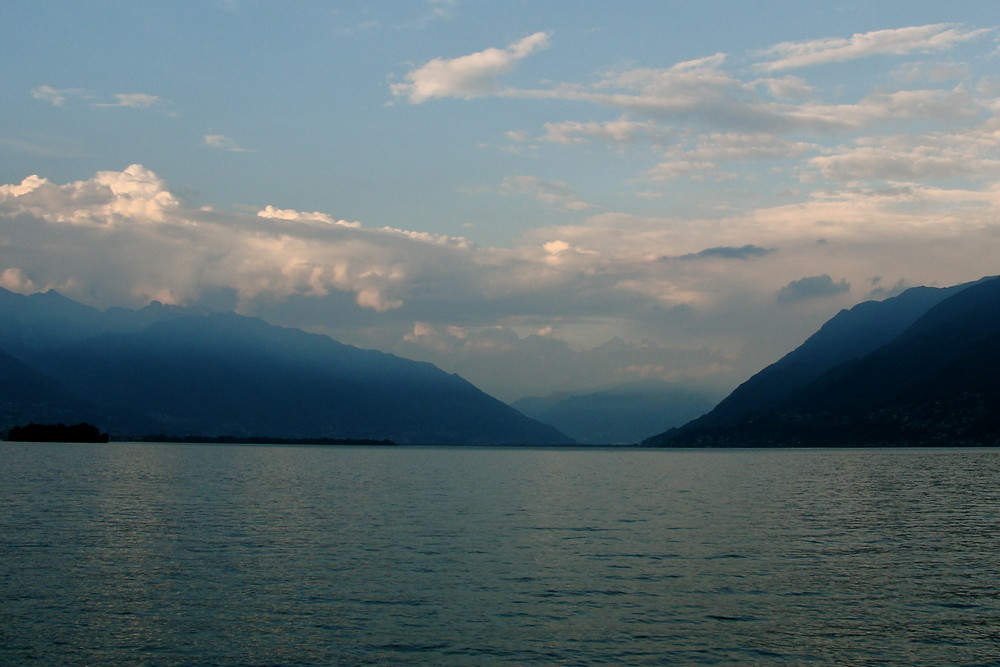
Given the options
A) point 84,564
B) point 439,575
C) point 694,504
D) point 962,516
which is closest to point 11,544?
point 84,564

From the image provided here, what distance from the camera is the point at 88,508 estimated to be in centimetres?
10019

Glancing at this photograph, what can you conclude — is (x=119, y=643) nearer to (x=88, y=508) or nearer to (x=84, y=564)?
(x=84, y=564)

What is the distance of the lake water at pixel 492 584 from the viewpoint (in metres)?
41.6

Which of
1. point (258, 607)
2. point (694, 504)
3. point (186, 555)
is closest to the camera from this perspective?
point (258, 607)

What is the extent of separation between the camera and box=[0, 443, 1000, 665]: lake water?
4162 centimetres

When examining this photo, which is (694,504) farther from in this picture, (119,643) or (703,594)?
(119,643)

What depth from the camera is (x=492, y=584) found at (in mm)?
56500

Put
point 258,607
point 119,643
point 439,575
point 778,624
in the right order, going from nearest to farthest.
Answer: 1. point 119,643
2. point 778,624
3. point 258,607
4. point 439,575

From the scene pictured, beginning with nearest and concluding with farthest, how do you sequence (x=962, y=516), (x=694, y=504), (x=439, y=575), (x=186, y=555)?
(x=439, y=575) → (x=186, y=555) → (x=962, y=516) → (x=694, y=504)

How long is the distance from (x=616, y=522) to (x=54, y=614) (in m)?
59.4

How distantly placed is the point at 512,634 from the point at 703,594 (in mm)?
15339

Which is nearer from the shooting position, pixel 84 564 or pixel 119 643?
pixel 119 643

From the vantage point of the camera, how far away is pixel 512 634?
44.2 meters

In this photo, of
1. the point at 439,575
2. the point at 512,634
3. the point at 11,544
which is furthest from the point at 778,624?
the point at 11,544
